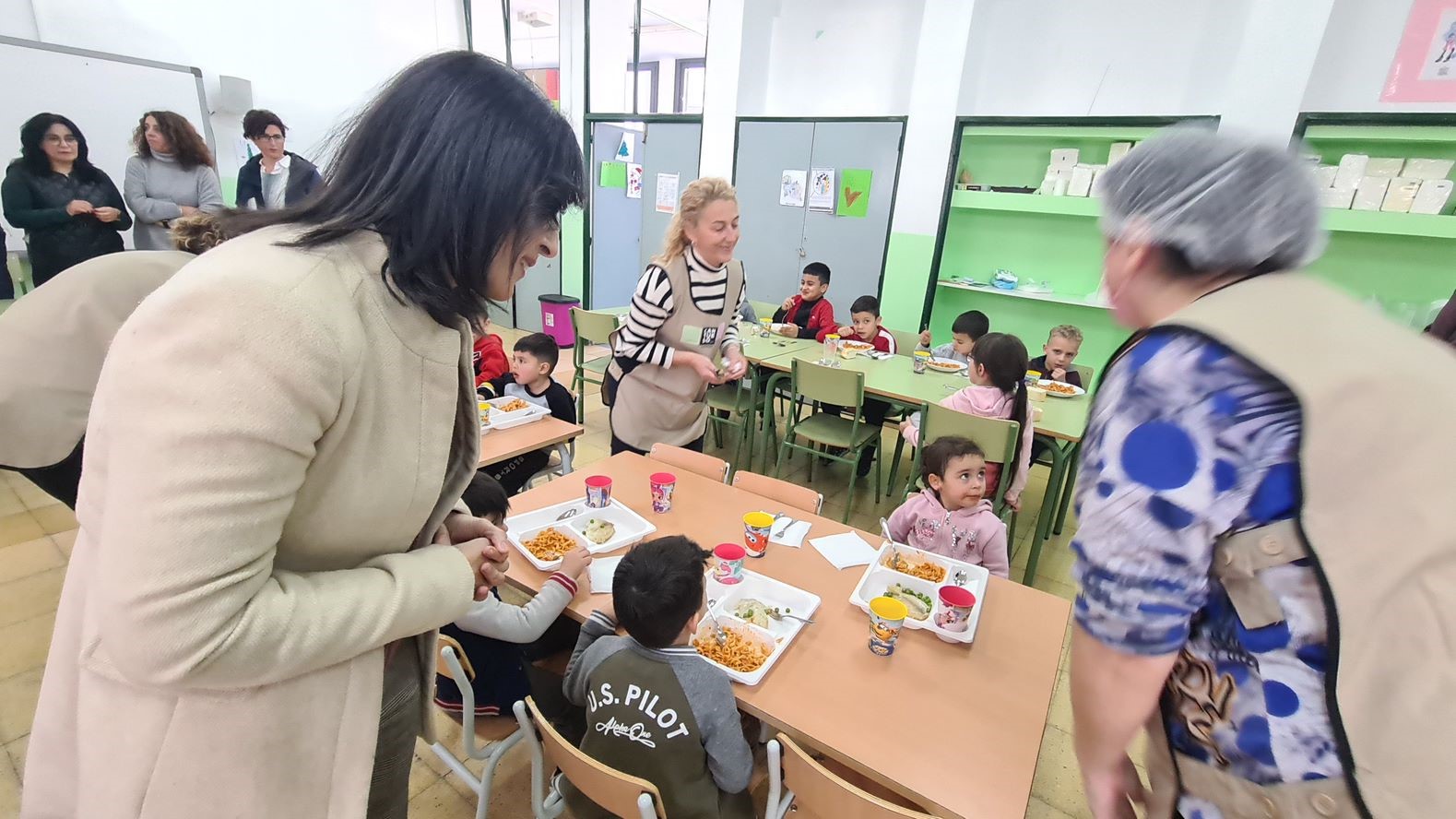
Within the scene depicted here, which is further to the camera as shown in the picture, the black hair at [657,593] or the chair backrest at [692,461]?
the chair backrest at [692,461]

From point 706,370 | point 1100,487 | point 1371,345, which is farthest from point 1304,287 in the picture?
point 706,370

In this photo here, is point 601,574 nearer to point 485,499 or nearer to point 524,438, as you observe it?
point 485,499

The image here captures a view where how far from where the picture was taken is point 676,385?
8.09 feet

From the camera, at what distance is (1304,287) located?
64cm

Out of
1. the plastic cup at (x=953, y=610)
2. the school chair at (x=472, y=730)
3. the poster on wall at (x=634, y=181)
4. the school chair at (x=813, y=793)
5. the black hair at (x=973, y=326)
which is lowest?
the school chair at (x=472, y=730)

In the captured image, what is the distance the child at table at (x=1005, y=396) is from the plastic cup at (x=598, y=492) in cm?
165

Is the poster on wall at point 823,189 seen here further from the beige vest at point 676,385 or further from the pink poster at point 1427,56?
the pink poster at point 1427,56

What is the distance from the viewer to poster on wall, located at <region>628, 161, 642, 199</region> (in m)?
6.85

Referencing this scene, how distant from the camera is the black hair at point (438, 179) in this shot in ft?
2.19

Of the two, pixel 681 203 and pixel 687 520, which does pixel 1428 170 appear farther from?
pixel 687 520

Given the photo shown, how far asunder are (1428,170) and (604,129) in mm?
6453

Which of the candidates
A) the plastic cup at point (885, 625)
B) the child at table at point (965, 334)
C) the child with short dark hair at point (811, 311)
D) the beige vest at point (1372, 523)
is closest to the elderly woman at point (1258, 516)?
the beige vest at point (1372, 523)

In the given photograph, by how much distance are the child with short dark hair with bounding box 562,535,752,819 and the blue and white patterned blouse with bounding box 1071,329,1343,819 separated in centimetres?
76

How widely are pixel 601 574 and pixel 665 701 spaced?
1.57 feet
